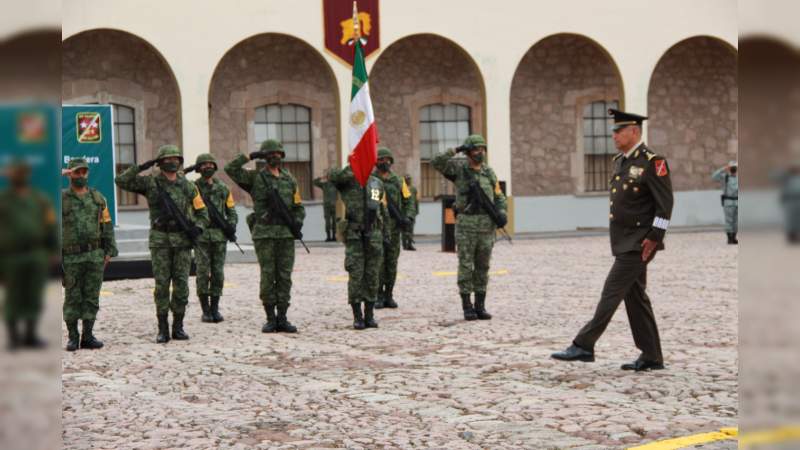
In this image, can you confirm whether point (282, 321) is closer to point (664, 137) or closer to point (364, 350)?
point (364, 350)

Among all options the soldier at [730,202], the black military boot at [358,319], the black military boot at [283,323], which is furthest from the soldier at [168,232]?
the soldier at [730,202]

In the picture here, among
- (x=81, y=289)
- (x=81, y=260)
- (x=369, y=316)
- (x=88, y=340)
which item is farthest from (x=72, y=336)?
(x=369, y=316)

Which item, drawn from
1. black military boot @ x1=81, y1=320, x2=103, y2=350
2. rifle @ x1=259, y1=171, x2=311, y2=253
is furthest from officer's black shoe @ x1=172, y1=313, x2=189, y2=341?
rifle @ x1=259, y1=171, x2=311, y2=253

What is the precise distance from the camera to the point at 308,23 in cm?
2006

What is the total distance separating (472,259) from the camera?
9.55m

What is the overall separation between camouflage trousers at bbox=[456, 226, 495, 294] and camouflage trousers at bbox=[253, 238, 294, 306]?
1641mm

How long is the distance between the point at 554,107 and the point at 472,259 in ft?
47.4

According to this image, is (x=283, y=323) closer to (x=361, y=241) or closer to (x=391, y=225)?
(x=361, y=241)

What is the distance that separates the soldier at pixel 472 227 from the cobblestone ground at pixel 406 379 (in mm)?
339

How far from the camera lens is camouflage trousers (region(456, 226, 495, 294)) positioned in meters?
9.53

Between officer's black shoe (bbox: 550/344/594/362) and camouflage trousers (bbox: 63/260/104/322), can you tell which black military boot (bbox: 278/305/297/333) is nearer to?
camouflage trousers (bbox: 63/260/104/322)

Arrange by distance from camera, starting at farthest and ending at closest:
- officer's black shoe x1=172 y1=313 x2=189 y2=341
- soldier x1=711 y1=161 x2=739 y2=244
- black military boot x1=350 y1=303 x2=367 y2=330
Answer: soldier x1=711 y1=161 x2=739 y2=244 < black military boot x1=350 y1=303 x2=367 y2=330 < officer's black shoe x1=172 y1=313 x2=189 y2=341

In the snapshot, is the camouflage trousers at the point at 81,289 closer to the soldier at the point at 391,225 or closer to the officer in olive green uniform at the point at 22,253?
the soldier at the point at 391,225

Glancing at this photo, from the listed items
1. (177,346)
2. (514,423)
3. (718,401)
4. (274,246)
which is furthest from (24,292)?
(274,246)
